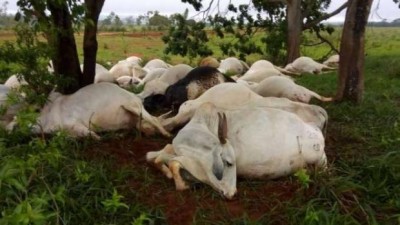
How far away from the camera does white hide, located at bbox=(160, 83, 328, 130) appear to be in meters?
4.24

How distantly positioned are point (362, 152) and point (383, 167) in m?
0.52

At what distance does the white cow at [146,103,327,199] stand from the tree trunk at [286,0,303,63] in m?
8.69

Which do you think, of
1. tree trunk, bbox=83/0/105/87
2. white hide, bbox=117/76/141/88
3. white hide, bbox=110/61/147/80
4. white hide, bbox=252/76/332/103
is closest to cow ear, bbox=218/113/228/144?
tree trunk, bbox=83/0/105/87

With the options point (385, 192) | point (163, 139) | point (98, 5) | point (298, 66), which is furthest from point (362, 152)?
point (298, 66)

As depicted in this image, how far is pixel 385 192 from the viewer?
3287mm

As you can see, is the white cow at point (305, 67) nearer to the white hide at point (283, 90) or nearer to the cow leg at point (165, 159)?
the white hide at point (283, 90)

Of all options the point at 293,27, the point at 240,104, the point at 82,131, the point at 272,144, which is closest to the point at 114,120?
the point at 82,131

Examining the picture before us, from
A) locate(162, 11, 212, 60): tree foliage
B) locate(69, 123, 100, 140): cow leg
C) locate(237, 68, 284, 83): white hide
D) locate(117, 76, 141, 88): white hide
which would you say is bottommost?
locate(117, 76, 141, 88): white hide

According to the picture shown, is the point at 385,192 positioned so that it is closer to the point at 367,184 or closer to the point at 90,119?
the point at 367,184

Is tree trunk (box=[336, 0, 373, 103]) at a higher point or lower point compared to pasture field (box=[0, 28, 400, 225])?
higher

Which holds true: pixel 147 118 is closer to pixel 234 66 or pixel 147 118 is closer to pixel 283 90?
pixel 283 90

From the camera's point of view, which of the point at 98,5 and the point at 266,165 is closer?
the point at 266,165

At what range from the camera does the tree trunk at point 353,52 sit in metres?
5.79

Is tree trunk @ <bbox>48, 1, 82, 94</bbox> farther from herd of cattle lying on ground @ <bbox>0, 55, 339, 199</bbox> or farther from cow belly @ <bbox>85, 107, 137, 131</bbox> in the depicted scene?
cow belly @ <bbox>85, 107, 137, 131</bbox>
